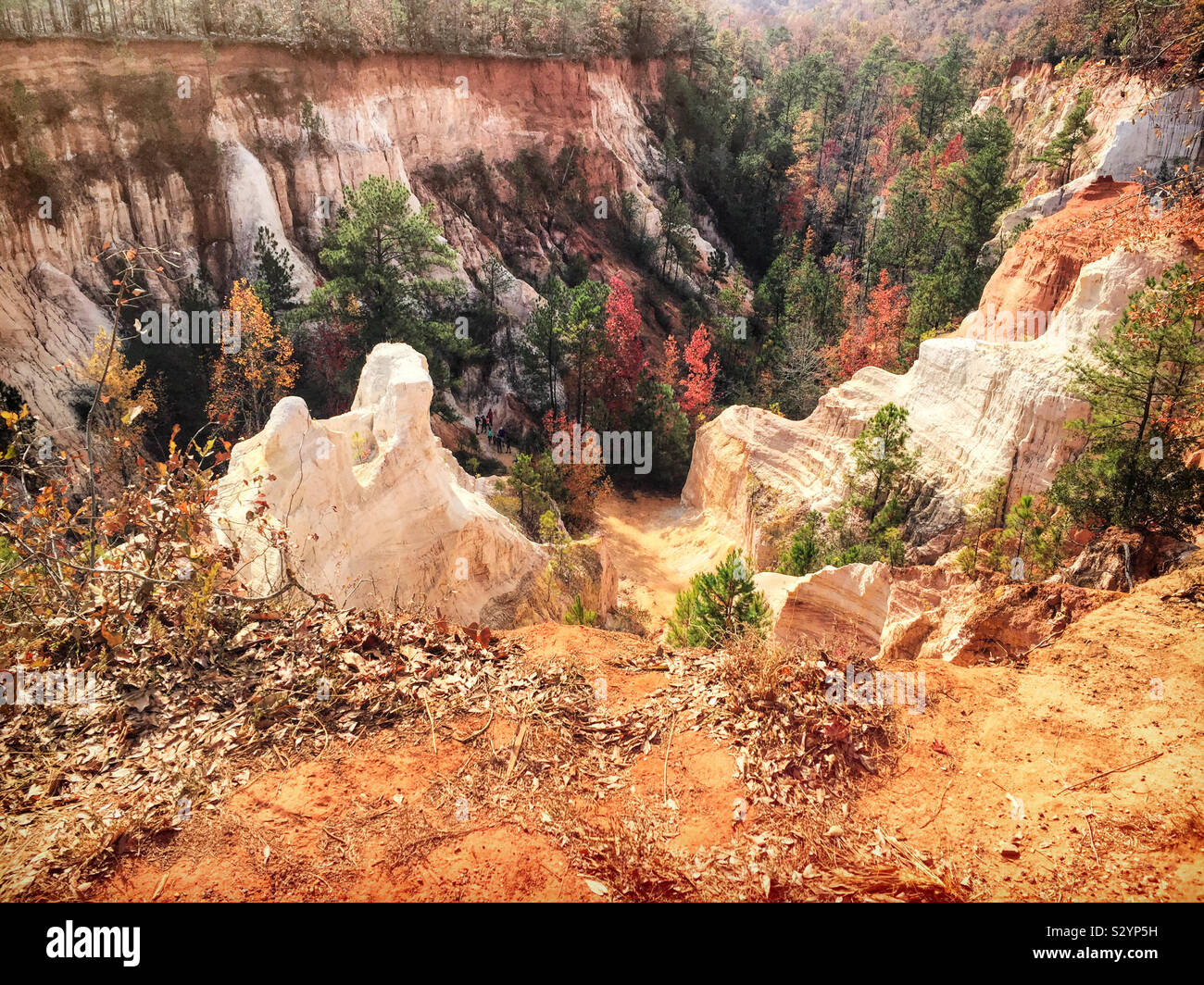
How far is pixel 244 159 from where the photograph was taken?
29688 mm

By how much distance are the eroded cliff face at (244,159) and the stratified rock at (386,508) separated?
39.9 ft

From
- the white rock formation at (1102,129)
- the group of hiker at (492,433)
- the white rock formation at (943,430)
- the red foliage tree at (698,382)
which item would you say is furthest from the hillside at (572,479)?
the group of hiker at (492,433)

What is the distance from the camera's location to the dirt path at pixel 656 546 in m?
23.6

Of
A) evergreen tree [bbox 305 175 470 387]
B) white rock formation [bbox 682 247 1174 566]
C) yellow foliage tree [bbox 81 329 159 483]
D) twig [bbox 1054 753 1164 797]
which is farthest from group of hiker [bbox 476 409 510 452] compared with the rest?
twig [bbox 1054 753 1164 797]

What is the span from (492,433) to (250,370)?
34.8 ft

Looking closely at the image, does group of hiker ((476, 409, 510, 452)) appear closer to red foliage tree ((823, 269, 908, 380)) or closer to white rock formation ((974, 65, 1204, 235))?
red foliage tree ((823, 269, 908, 380))

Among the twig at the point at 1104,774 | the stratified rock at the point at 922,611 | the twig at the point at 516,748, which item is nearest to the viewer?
the twig at the point at 1104,774

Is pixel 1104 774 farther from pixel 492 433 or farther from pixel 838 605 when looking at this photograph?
pixel 492 433

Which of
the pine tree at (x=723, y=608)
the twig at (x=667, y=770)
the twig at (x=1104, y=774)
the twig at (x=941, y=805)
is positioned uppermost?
the twig at (x=1104, y=774)

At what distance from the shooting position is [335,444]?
39.3 ft

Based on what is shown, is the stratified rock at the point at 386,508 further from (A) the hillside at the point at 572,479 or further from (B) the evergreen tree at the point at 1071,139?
(B) the evergreen tree at the point at 1071,139

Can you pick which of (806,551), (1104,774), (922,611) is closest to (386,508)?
(922,611)
